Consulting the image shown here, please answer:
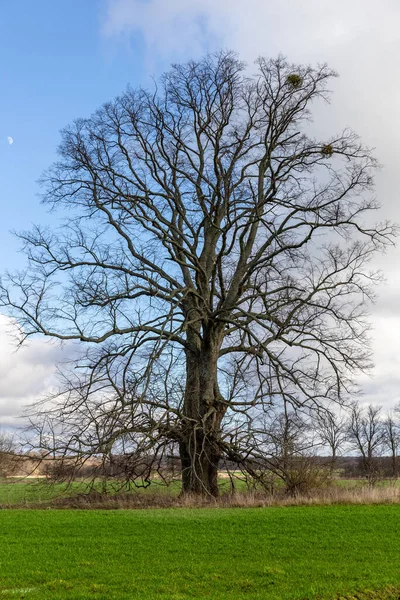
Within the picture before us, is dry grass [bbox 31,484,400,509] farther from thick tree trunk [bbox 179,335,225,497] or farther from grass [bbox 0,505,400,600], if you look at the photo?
grass [bbox 0,505,400,600]

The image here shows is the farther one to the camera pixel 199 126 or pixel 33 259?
pixel 199 126

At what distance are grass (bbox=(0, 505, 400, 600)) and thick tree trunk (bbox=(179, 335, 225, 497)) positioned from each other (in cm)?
471

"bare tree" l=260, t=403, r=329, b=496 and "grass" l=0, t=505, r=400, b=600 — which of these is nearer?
"grass" l=0, t=505, r=400, b=600

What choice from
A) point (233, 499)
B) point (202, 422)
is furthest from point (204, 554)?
point (202, 422)

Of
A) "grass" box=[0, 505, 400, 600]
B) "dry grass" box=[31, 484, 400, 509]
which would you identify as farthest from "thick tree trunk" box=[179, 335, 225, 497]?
"grass" box=[0, 505, 400, 600]

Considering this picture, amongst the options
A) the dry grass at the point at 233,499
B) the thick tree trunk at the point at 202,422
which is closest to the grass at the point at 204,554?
the dry grass at the point at 233,499

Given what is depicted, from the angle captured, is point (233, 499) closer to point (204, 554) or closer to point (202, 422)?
point (202, 422)

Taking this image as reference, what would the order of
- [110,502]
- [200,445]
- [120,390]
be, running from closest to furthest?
[110,502]
[120,390]
[200,445]

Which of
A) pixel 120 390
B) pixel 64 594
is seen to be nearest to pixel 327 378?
pixel 120 390

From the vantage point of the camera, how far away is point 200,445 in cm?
2088

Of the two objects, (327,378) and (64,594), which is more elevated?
(327,378)

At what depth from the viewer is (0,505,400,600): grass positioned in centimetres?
841

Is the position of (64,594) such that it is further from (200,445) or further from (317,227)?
(317,227)

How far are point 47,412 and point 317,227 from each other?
10.7m
